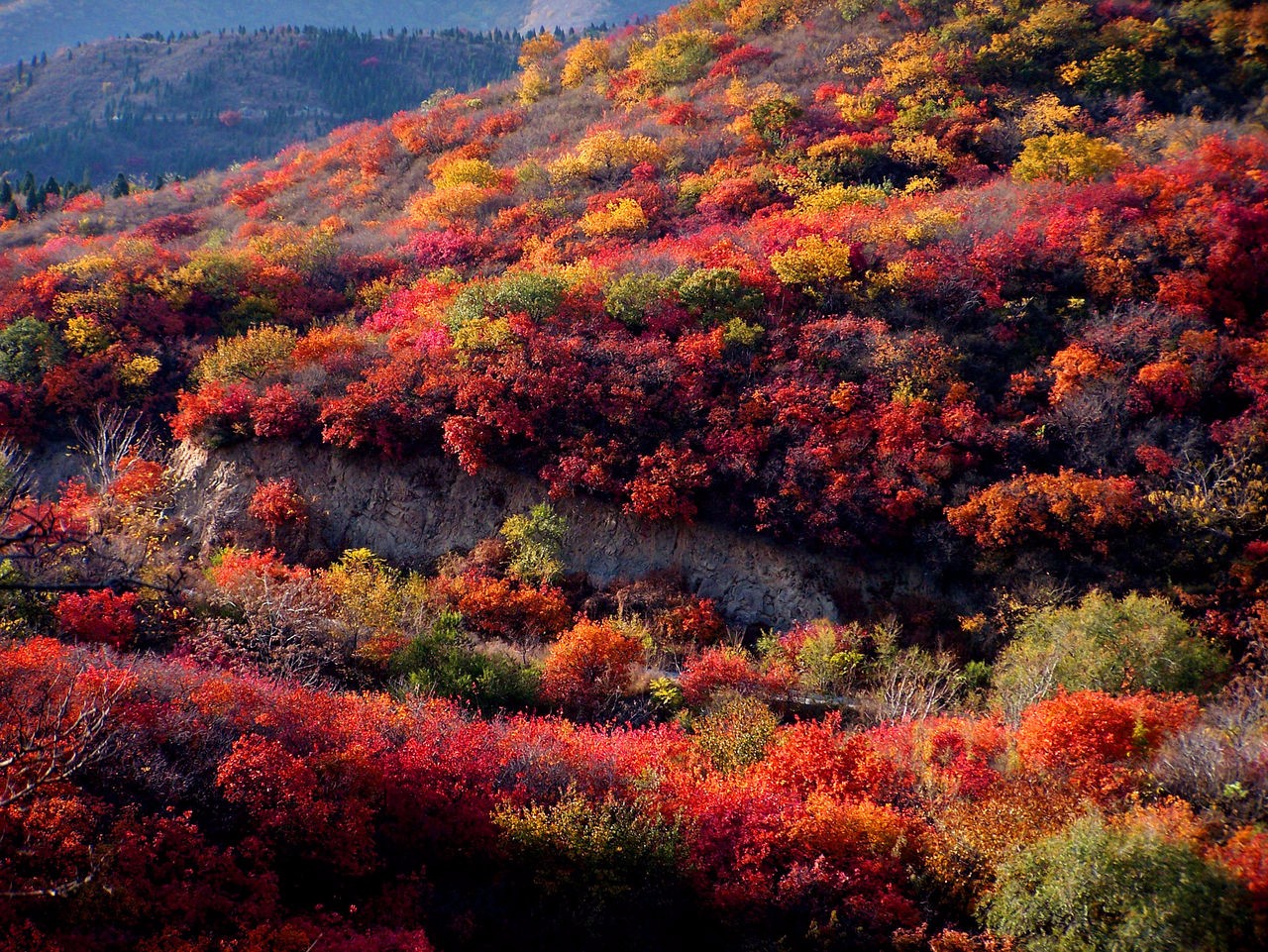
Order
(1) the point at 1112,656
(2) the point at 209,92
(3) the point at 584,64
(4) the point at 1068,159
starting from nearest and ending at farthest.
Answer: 1. (1) the point at 1112,656
2. (4) the point at 1068,159
3. (3) the point at 584,64
4. (2) the point at 209,92

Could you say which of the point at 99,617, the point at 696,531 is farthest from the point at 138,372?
the point at 696,531

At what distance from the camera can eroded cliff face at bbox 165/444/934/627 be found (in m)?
23.6

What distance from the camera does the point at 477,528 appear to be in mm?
26109

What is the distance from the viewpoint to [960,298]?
2792 cm

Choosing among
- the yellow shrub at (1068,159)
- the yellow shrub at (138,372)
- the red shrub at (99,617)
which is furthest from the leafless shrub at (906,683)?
the yellow shrub at (138,372)

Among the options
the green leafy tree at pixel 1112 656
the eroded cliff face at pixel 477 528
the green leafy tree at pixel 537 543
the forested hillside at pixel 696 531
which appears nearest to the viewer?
the forested hillside at pixel 696 531

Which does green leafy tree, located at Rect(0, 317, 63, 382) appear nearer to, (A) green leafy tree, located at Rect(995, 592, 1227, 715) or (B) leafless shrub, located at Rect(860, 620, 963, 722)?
(B) leafless shrub, located at Rect(860, 620, 963, 722)

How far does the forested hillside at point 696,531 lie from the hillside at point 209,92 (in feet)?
306

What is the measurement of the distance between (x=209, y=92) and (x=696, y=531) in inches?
5806

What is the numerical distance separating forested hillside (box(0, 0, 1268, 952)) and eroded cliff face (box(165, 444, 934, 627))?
0.19 m

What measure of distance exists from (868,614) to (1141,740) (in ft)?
30.9

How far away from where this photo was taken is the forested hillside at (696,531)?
12258 mm

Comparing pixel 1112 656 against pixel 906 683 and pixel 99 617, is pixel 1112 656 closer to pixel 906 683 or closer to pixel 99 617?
pixel 906 683

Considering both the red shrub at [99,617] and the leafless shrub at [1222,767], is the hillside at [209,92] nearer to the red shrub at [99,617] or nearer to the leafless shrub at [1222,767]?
the red shrub at [99,617]
